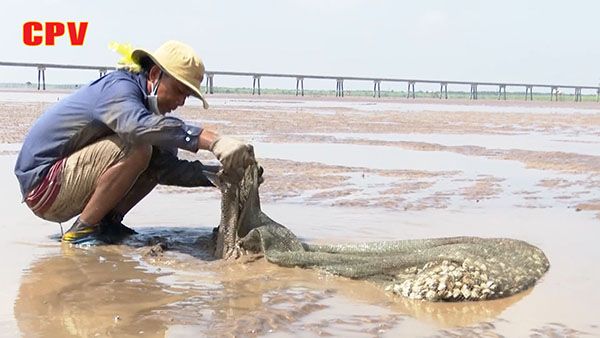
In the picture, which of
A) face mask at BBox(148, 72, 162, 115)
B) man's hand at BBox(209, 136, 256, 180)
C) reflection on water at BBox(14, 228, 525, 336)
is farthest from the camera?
face mask at BBox(148, 72, 162, 115)

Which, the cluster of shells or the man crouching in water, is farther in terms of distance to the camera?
the man crouching in water

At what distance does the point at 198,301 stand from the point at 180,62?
4.54ft

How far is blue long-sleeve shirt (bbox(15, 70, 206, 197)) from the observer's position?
408 centimetres

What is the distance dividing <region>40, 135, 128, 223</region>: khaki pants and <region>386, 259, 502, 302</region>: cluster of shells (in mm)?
1751

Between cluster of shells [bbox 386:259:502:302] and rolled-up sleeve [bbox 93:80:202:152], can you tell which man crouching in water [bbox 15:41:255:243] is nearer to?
rolled-up sleeve [bbox 93:80:202:152]

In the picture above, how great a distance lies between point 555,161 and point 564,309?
24.2ft

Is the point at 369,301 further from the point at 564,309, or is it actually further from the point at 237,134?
the point at 237,134

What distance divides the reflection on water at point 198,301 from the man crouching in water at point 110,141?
1.01 ft

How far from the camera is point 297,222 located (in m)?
5.72

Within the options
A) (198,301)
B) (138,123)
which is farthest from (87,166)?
(198,301)

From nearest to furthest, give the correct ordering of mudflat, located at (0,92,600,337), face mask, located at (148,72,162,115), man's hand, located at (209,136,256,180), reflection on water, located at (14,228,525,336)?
reflection on water, located at (14,228,525,336), mudflat, located at (0,92,600,337), man's hand, located at (209,136,256,180), face mask, located at (148,72,162,115)

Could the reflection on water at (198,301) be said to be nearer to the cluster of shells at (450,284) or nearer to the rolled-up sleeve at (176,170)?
the cluster of shells at (450,284)

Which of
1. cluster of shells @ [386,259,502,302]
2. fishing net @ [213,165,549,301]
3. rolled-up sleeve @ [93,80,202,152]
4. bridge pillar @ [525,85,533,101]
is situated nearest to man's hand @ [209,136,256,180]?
rolled-up sleeve @ [93,80,202,152]

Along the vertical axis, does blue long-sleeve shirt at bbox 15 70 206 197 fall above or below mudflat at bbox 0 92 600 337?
above
